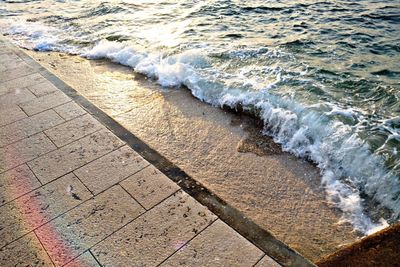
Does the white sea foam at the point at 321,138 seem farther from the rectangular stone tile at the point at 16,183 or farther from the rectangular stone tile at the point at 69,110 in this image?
the rectangular stone tile at the point at 16,183

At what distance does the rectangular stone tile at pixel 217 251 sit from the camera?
2.54 m

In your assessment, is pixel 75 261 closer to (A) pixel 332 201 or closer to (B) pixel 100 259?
(B) pixel 100 259

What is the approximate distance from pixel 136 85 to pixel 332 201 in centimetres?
445

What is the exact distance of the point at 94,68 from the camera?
7.55m

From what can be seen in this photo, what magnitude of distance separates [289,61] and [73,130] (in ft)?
15.7

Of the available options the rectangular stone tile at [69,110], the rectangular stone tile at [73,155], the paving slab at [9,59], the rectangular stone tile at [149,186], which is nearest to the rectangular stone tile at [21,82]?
the paving slab at [9,59]

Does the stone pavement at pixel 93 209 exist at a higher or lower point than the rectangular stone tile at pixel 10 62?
higher

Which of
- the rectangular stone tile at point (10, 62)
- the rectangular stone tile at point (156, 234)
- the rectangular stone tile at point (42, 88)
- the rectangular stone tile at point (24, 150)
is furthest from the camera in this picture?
the rectangular stone tile at point (10, 62)

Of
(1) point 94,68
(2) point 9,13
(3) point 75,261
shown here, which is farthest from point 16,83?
(2) point 9,13

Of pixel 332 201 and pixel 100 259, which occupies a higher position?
pixel 100 259

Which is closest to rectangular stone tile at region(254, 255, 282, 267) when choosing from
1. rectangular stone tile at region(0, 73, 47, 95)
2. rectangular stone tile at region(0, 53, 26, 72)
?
rectangular stone tile at region(0, 73, 47, 95)

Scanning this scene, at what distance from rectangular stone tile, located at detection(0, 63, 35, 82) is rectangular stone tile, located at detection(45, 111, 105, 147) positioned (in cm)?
239

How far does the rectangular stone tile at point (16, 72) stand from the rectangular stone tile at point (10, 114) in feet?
4.19

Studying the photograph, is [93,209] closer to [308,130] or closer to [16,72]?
[308,130]
